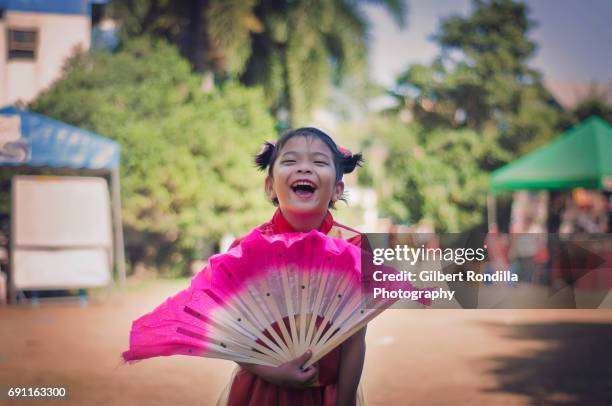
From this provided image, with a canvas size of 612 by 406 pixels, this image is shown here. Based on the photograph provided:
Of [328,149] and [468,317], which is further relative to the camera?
[468,317]

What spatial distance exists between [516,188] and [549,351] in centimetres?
597

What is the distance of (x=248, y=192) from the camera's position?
14414mm

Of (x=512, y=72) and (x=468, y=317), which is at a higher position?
(x=512, y=72)

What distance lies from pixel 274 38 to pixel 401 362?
13045 mm

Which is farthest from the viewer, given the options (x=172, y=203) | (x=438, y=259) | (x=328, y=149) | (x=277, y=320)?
(x=172, y=203)

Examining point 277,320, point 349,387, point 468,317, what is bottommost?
point 468,317

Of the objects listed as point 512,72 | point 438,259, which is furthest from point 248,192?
point 438,259

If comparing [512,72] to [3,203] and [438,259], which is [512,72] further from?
[438,259]

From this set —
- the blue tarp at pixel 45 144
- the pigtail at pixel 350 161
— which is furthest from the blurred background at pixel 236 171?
the pigtail at pixel 350 161

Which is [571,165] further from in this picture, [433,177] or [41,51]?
[41,51]

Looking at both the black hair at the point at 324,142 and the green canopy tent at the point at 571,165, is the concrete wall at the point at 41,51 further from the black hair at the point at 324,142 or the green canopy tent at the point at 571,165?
the black hair at the point at 324,142

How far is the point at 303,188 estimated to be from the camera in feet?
7.16

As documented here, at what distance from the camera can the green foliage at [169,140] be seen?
13.5 m

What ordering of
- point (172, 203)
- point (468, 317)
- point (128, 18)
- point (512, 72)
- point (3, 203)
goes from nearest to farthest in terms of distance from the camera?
point (468, 317), point (3, 203), point (172, 203), point (128, 18), point (512, 72)
